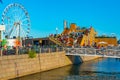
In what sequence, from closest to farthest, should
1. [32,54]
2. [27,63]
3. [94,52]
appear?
[27,63] → [32,54] → [94,52]

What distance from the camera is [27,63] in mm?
49469

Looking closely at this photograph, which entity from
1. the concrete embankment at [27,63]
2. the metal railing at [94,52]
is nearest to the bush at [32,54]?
the concrete embankment at [27,63]

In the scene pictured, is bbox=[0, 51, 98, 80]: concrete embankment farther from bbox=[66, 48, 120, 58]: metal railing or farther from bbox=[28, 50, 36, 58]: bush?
bbox=[66, 48, 120, 58]: metal railing

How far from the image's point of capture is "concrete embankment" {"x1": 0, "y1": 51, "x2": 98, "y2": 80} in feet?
141

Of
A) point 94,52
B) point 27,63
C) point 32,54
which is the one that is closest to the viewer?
point 27,63

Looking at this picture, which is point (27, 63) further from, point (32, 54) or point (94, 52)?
point (94, 52)

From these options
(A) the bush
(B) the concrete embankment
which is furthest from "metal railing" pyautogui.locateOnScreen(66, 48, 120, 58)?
(A) the bush

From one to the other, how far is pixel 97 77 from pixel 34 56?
35.2ft

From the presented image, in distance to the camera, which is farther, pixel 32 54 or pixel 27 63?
pixel 32 54

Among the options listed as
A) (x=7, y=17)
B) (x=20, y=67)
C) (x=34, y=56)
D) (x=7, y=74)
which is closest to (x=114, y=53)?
(x=34, y=56)

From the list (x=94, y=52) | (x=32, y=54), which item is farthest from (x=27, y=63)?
(x=94, y=52)

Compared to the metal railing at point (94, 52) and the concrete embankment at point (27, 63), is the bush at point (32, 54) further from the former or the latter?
the metal railing at point (94, 52)

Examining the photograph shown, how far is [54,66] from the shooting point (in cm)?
6003

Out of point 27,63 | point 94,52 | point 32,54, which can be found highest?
point 94,52
